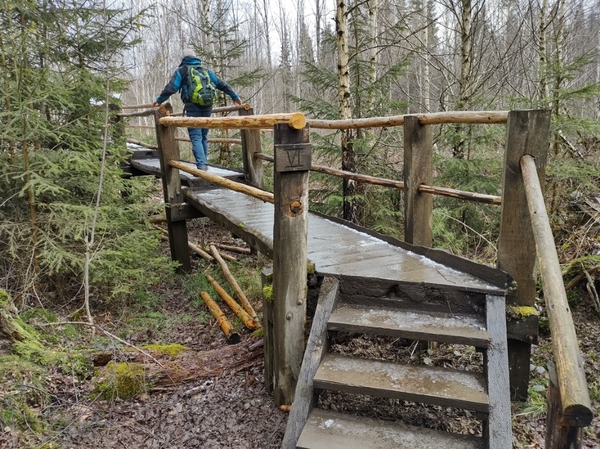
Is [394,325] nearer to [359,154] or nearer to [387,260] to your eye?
[387,260]

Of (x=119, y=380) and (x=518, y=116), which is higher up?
(x=518, y=116)

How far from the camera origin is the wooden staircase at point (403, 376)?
2.36 metres

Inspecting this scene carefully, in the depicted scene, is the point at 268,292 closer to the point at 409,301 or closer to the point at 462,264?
the point at 409,301

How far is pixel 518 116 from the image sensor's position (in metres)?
2.75

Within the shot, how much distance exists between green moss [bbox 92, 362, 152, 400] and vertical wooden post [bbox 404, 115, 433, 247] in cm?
258

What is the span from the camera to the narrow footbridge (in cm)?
242

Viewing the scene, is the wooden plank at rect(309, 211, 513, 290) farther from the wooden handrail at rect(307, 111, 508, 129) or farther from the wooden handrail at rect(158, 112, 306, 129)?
the wooden handrail at rect(158, 112, 306, 129)

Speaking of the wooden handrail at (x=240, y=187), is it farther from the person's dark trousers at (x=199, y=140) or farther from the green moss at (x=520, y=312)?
the green moss at (x=520, y=312)

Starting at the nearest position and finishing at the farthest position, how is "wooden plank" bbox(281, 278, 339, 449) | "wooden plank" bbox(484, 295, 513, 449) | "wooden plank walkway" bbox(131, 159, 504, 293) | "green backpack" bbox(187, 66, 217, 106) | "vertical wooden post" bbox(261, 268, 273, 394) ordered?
"wooden plank" bbox(484, 295, 513, 449), "wooden plank" bbox(281, 278, 339, 449), "wooden plank walkway" bbox(131, 159, 504, 293), "vertical wooden post" bbox(261, 268, 273, 394), "green backpack" bbox(187, 66, 217, 106)

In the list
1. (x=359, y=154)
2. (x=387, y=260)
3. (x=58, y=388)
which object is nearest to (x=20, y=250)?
(x=58, y=388)

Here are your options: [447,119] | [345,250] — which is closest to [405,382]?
[345,250]

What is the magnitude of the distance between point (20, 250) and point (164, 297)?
1.89 metres

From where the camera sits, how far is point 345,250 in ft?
12.7

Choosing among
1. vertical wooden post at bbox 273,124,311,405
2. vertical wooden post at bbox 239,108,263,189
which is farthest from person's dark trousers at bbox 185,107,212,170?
vertical wooden post at bbox 273,124,311,405
